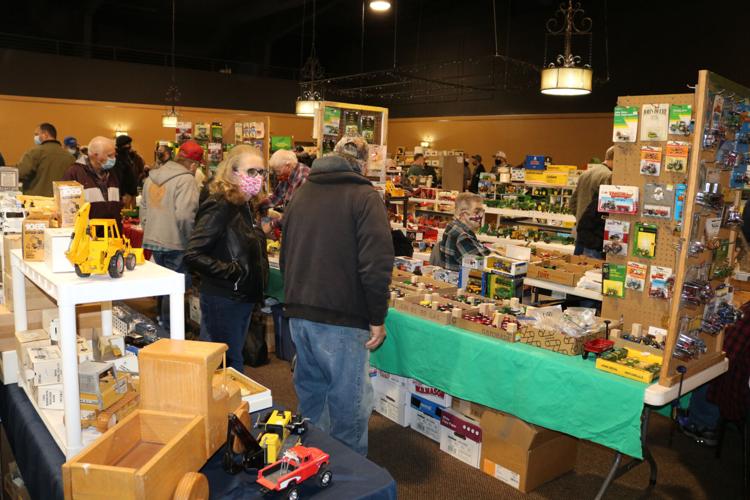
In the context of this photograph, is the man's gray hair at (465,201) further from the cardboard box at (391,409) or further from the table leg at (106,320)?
the table leg at (106,320)

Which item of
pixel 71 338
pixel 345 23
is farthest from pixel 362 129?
pixel 345 23

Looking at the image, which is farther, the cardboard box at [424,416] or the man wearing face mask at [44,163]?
the man wearing face mask at [44,163]

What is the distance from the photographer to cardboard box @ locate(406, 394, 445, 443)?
350 cm

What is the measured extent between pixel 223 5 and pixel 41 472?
1476cm

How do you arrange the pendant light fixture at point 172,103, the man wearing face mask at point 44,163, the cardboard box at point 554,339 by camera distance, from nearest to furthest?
the cardboard box at point 554,339 → the man wearing face mask at point 44,163 → the pendant light fixture at point 172,103

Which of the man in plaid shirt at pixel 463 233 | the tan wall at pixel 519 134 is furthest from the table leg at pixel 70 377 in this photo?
the tan wall at pixel 519 134

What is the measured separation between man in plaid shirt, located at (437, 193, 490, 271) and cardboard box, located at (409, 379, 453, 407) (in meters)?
0.87

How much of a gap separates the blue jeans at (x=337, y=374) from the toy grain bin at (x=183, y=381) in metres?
0.96

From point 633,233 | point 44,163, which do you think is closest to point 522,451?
point 633,233

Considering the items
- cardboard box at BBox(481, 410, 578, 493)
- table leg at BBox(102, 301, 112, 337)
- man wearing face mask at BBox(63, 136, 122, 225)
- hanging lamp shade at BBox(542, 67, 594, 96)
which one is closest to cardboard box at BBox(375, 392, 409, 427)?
cardboard box at BBox(481, 410, 578, 493)

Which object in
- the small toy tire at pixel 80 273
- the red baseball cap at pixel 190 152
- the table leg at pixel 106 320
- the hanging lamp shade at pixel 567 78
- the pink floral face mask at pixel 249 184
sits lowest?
the table leg at pixel 106 320

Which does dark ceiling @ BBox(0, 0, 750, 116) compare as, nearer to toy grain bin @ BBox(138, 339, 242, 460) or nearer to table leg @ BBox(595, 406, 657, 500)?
table leg @ BBox(595, 406, 657, 500)

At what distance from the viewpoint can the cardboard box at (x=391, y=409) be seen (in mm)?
3727

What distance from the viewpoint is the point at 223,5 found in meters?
14.6
